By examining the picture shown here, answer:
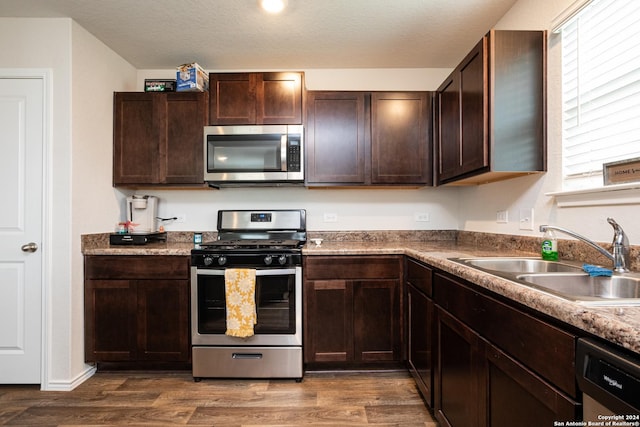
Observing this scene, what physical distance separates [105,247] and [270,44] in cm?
202

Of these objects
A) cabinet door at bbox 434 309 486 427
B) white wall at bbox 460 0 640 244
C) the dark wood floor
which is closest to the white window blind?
white wall at bbox 460 0 640 244

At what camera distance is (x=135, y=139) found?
8.37ft

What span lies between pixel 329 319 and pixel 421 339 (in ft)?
2.09

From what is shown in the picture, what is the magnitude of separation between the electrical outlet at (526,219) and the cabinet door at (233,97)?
201 centimetres

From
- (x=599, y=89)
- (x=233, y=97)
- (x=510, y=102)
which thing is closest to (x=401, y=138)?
(x=510, y=102)

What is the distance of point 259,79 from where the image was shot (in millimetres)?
2469

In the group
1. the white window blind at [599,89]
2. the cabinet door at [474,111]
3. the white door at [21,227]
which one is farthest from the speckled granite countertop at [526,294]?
the cabinet door at [474,111]

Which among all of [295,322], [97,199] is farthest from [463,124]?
[97,199]

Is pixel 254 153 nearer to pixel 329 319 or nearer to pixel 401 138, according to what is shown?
pixel 401 138

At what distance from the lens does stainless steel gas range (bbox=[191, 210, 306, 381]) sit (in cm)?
216

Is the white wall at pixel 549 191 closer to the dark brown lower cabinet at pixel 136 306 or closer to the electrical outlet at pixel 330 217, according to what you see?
the electrical outlet at pixel 330 217

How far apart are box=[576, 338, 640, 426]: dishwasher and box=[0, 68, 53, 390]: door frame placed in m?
2.79

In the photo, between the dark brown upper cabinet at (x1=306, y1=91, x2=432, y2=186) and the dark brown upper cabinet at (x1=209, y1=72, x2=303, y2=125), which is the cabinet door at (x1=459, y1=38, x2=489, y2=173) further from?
the dark brown upper cabinet at (x1=209, y1=72, x2=303, y2=125)

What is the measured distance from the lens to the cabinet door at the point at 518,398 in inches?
31.1
